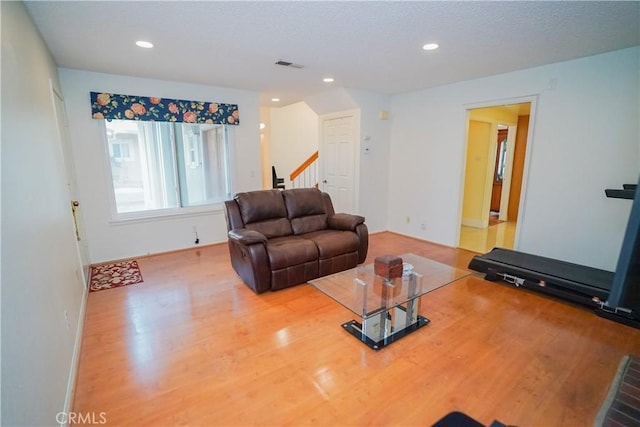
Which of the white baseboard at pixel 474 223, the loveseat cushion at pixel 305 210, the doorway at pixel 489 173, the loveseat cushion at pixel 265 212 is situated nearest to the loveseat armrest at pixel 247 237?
the loveseat cushion at pixel 265 212

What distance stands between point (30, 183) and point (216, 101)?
10.5ft

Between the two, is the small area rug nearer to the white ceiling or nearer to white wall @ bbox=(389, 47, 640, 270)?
white wall @ bbox=(389, 47, 640, 270)

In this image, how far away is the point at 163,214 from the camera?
14.0 ft

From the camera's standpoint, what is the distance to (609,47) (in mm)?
2820

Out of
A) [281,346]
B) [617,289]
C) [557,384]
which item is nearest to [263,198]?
[281,346]

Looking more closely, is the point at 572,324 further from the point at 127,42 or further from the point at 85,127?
the point at 85,127

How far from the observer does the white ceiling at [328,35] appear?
2.09 m

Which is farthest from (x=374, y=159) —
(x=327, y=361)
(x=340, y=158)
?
(x=327, y=361)

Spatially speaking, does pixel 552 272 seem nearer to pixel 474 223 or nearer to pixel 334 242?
pixel 334 242

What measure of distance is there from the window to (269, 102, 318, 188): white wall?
8.71 ft

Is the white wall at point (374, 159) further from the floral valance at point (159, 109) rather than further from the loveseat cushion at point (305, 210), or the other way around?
the floral valance at point (159, 109)

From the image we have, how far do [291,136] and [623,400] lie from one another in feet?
22.6

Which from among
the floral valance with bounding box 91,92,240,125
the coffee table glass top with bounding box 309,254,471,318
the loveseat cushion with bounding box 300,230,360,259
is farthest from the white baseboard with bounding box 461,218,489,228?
the floral valance with bounding box 91,92,240,125

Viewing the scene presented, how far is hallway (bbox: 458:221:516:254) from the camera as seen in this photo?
4.59 metres
